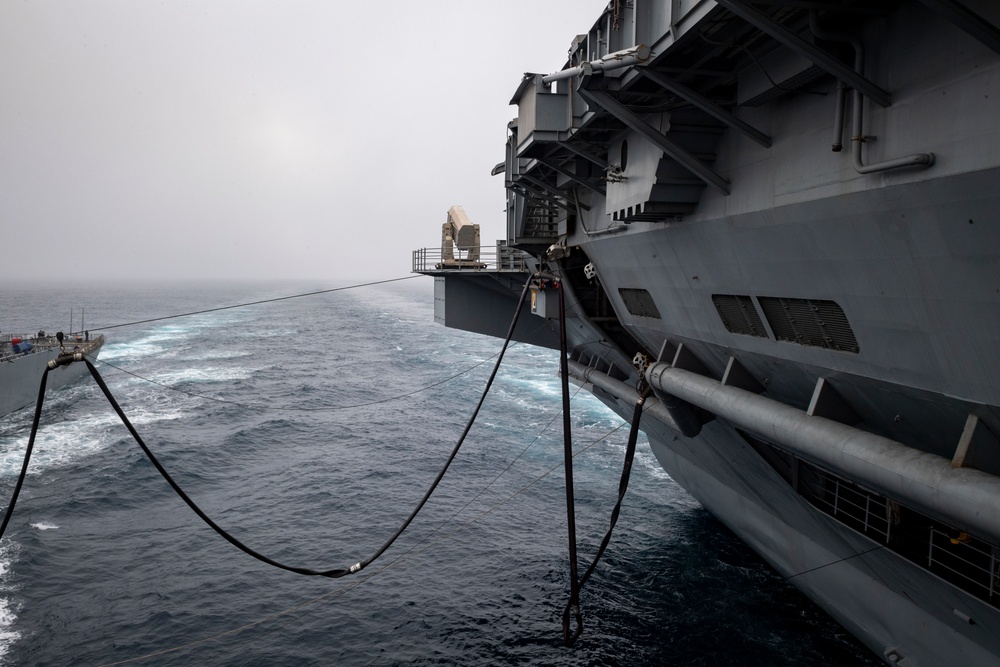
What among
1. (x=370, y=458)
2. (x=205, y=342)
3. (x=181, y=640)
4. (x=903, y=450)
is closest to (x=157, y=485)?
(x=370, y=458)

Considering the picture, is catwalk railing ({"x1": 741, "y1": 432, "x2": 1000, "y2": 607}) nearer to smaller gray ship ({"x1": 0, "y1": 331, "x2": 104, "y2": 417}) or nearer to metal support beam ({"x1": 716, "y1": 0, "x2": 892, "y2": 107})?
metal support beam ({"x1": 716, "y1": 0, "x2": 892, "y2": 107})

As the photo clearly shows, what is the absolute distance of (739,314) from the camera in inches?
374

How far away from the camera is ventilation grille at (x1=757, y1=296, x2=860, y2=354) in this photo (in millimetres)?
7562

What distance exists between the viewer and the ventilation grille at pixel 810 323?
7.56 meters

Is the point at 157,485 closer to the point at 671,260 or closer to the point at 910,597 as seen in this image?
the point at 671,260

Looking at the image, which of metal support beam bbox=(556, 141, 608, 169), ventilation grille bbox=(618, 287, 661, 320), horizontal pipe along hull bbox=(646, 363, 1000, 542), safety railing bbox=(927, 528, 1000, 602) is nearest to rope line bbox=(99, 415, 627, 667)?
ventilation grille bbox=(618, 287, 661, 320)

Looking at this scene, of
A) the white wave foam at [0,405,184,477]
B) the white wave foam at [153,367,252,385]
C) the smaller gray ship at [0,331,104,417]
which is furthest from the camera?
the white wave foam at [153,367,252,385]

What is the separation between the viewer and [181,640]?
1377cm

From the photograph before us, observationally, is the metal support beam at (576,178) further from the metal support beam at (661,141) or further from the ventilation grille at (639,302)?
the metal support beam at (661,141)

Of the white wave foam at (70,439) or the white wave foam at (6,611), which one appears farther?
the white wave foam at (70,439)

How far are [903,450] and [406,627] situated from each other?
1088 cm

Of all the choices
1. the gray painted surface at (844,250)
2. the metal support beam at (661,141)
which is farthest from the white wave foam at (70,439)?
the metal support beam at (661,141)

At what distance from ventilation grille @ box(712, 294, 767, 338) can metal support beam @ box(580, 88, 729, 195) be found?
152 centimetres

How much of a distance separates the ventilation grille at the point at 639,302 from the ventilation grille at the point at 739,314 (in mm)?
2345
